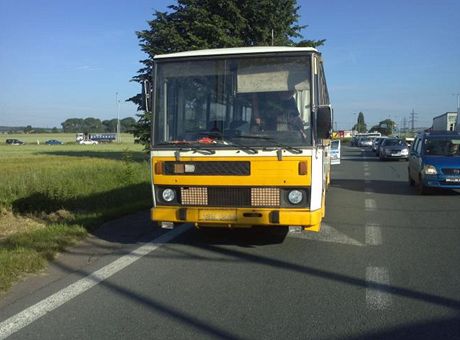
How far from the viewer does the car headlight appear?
46.0ft

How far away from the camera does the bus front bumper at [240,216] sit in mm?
6852

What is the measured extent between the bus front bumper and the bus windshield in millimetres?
874

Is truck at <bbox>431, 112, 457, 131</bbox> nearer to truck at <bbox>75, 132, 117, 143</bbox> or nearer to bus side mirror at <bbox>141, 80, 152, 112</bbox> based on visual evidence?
bus side mirror at <bbox>141, 80, 152, 112</bbox>

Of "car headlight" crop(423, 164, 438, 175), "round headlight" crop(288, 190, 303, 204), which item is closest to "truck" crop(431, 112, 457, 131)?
"car headlight" crop(423, 164, 438, 175)

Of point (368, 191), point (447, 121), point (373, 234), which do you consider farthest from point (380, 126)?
point (373, 234)

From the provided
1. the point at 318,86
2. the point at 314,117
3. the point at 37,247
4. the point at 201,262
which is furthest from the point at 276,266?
the point at 37,247

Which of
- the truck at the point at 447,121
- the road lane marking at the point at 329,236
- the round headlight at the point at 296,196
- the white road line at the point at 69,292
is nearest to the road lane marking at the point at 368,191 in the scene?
the road lane marking at the point at 329,236

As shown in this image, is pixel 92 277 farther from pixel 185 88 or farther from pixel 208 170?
pixel 185 88

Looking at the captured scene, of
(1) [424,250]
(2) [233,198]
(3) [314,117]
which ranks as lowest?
(1) [424,250]

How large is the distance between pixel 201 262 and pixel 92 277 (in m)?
1.40

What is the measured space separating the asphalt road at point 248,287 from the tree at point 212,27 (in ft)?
52.1

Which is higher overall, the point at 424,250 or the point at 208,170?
the point at 208,170

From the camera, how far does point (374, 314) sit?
484 cm

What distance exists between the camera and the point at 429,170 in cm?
1409
